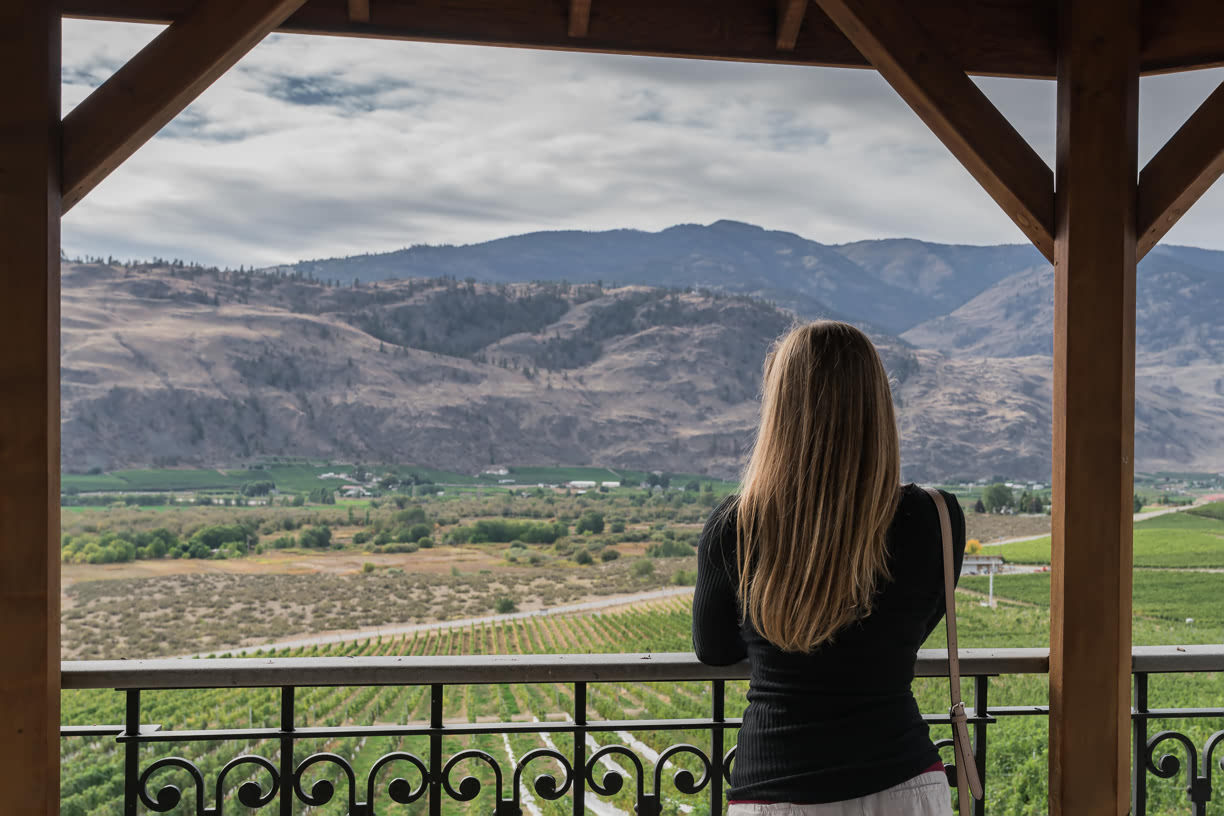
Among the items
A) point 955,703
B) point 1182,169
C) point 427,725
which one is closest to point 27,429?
point 427,725

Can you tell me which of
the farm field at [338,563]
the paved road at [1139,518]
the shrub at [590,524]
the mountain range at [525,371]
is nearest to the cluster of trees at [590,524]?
the shrub at [590,524]

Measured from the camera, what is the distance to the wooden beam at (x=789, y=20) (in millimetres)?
2041

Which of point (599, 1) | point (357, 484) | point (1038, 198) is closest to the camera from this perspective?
point (1038, 198)

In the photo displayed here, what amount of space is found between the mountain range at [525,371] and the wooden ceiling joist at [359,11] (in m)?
50.8

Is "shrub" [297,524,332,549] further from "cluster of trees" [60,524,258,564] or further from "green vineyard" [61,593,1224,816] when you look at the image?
"green vineyard" [61,593,1224,816]

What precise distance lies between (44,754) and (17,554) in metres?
0.32

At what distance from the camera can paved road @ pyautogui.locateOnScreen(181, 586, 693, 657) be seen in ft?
123

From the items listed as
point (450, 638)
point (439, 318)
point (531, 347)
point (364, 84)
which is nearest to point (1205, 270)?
point (531, 347)

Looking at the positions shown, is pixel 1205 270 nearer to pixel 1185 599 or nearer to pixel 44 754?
pixel 1185 599

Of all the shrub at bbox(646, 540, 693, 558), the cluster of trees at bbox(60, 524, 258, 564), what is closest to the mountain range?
the cluster of trees at bbox(60, 524, 258, 564)

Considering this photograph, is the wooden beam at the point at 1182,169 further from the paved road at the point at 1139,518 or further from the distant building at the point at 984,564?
the paved road at the point at 1139,518

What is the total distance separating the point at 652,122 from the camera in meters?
75.4

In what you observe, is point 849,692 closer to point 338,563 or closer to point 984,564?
point 984,564

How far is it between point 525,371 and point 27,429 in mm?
64350
